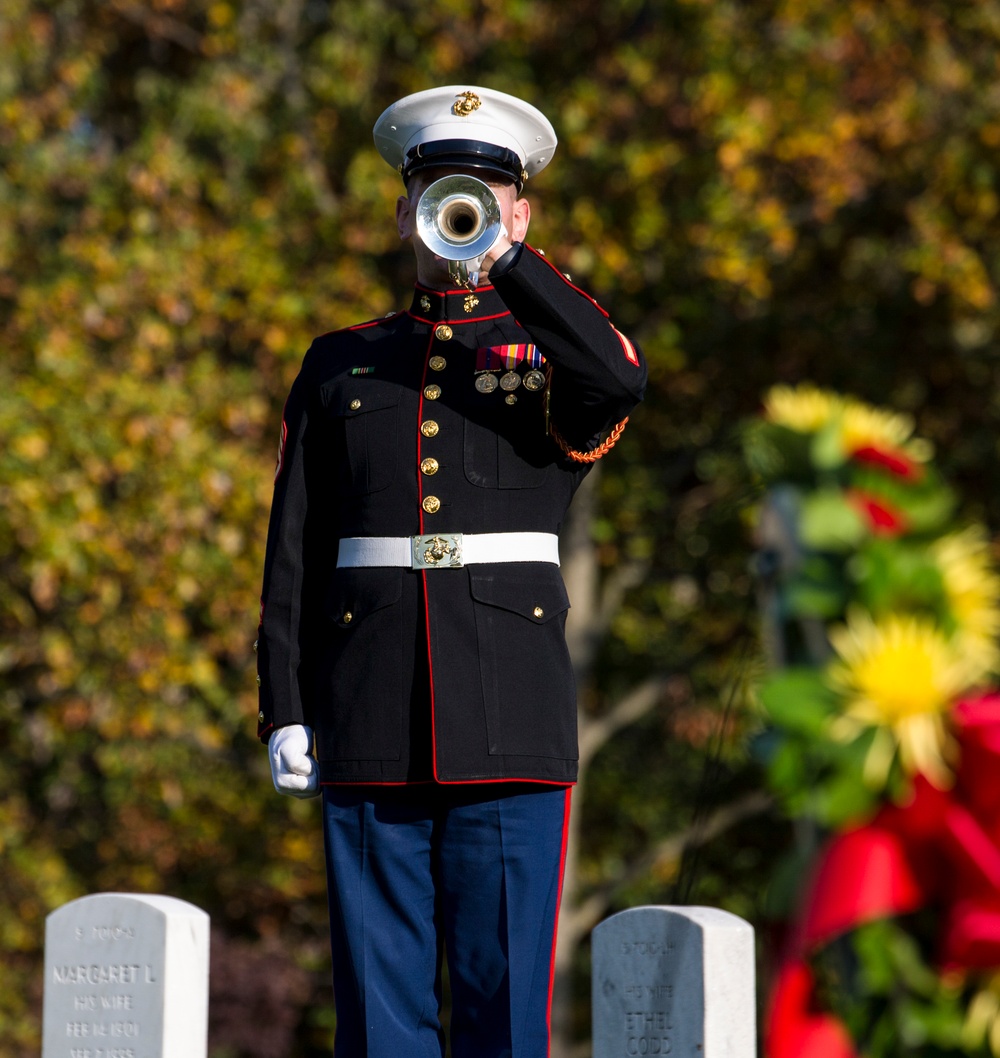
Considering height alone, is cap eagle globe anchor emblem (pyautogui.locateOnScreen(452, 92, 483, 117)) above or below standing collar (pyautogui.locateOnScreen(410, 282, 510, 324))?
above

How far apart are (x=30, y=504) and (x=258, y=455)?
1293 millimetres

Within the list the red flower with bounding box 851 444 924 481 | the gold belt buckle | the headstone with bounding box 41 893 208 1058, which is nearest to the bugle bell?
the gold belt buckle

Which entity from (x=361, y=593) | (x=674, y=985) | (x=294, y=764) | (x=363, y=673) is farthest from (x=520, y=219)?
(x=674, y=985)

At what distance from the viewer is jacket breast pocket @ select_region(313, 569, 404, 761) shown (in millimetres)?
2717

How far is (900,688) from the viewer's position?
141cm

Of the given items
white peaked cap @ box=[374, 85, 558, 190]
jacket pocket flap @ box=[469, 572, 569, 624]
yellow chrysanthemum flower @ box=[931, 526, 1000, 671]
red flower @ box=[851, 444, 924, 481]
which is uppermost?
white peaked cap @ box=[374, 85, 558, 190]

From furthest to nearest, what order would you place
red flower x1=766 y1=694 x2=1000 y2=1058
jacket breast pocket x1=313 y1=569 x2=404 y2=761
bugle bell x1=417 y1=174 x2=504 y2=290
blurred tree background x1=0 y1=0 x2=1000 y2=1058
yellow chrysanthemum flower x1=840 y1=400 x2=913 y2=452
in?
blurred tree background x1=0 y1=0 x2=1000 y2=1058 < jacket breast pocket x1=313 y1=569 x2=404 y2=761 < bugle bell x1=417 y1=174 x2=504 y2=290 < yellow chrysanthemum flower x1=840 y1=400 x2=913 y2=452 < red flower x1=766 y1=694 x2=1000 y2=1058

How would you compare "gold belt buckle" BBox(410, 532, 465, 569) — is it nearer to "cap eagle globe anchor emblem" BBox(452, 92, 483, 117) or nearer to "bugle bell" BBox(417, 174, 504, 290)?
"bugle bell" BBox(417, 174, 504, 290)

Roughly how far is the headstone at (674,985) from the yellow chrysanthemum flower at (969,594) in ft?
4.81

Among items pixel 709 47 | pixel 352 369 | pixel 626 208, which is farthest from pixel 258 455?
pixel 352 369

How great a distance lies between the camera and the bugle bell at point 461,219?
103 inches

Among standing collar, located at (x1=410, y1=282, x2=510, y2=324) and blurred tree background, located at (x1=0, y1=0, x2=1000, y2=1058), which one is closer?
standing collar, located at (x1=410, y1=282, x2=510, y2=324)

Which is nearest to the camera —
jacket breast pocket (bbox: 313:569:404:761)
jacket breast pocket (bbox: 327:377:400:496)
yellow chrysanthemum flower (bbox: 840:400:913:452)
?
yellow chrysanthemum flower (bbox: 840:400:913:452)

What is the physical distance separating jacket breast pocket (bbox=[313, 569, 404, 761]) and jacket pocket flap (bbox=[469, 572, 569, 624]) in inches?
5.2
